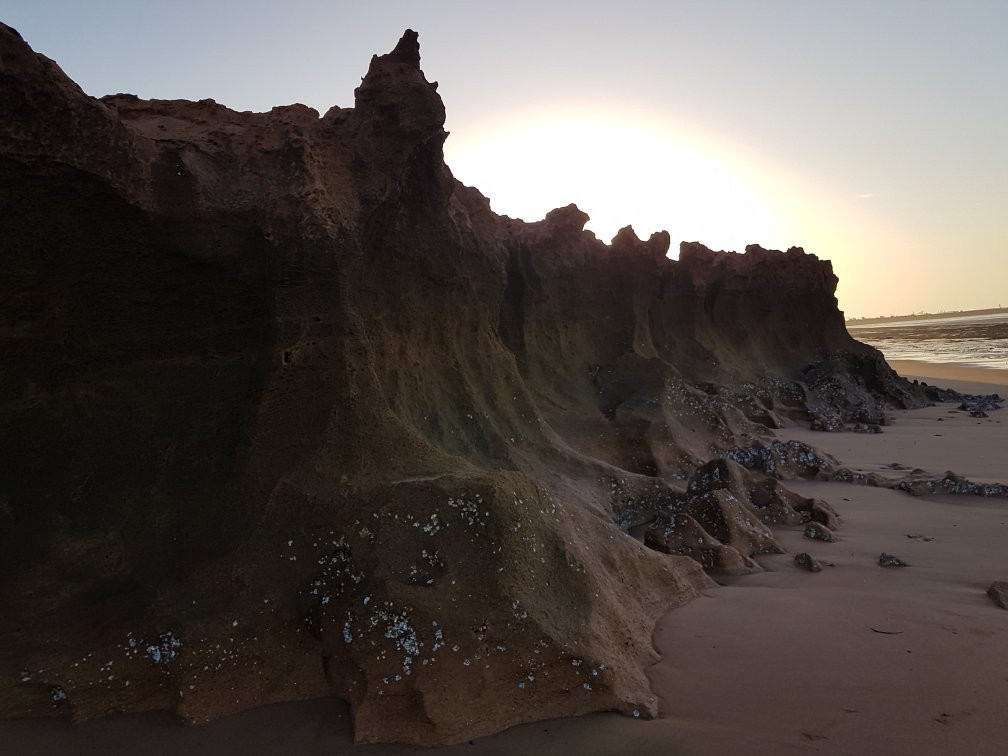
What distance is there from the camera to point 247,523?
2.95m

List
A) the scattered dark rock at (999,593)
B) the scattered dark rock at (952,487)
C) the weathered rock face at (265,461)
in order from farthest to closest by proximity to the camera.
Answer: the scattered dark rock at (952,487) → the scattered dark rock at (999,593) → the weathered rock face at (265,461)

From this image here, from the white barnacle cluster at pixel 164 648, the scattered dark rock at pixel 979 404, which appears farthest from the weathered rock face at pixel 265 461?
the scattered dark rock at pixel 979 404

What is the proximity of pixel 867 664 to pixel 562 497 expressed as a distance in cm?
199

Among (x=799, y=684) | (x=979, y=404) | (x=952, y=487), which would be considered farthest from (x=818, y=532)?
(x=979, y=404)

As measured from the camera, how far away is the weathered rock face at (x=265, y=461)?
2.55 metres

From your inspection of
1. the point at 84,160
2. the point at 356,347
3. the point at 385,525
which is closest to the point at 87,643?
the point at 385,525

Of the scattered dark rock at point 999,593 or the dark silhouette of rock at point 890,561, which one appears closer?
the scattered dark rock at point 999,593

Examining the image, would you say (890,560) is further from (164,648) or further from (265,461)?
(164,648)

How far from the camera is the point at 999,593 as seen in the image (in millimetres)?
3576

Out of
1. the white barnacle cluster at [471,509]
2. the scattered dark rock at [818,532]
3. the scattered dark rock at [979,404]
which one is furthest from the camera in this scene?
the scattered dark rock at [979,404]

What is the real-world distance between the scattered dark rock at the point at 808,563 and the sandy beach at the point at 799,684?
47mm

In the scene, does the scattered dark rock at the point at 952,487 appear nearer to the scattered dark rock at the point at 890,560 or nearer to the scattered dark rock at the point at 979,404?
A: the scattered dark rock at the point at 890,560

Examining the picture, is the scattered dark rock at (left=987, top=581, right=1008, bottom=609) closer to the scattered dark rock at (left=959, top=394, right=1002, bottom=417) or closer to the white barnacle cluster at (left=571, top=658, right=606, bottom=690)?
the white barnacle cluster at (left=571, top=658, right=606, bottom=690)

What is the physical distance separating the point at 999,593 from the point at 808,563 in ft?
3.12
